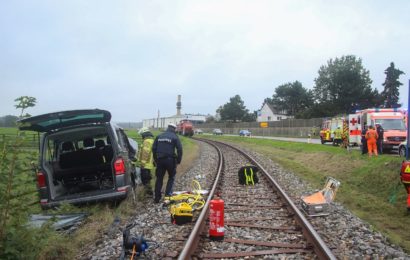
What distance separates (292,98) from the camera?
382ft

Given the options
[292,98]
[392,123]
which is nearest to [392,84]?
[292,98]

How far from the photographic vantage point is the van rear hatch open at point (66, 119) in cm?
772

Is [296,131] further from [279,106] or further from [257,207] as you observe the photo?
[279,106]

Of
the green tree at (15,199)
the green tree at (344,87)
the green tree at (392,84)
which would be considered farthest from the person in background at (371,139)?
the green tree at (392,84)

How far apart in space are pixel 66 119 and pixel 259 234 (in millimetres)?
4184

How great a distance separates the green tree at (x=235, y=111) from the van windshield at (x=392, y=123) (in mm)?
104403

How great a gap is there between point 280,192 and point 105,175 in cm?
411

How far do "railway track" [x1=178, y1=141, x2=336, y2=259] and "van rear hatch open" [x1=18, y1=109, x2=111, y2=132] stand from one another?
8.73 feet

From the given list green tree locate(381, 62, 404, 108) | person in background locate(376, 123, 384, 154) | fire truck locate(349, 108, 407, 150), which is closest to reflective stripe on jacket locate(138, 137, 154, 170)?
person in background locate(376, 123, 384, 154)

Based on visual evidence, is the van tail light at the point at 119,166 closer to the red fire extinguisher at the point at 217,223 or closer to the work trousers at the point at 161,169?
the work trousers at the point at 161,169

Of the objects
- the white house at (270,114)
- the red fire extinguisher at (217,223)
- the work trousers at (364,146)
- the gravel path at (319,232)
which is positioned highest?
the white house at (270,114)

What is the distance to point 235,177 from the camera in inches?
569

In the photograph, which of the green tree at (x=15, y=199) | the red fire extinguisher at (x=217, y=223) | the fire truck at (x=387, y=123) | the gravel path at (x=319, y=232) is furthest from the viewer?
the fire truck at (x=387, y=123)

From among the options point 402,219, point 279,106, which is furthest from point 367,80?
point 402,219
